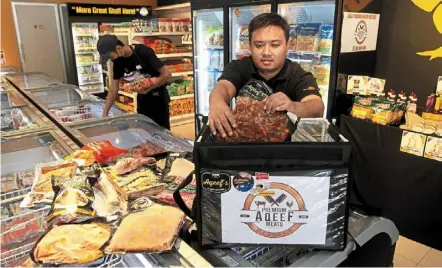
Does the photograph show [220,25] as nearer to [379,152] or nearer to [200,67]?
[200,67]

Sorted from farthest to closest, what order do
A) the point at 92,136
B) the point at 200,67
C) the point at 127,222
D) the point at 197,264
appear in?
1. the point at 200,67
2. the point at 92,136
3. the point at 127,222
4. the point at 197,264

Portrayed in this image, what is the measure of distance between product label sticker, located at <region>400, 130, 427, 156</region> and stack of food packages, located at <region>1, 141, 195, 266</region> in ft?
6.79

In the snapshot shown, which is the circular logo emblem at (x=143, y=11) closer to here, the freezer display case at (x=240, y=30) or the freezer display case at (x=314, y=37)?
the freezer display case at (x=240, y=30)

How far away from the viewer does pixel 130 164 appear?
57.9 inches

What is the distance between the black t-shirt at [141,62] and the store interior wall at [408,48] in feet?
7.99

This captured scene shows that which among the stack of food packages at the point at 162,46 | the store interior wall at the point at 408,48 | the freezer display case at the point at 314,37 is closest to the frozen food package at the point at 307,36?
the freezer display case at the point at 314,37

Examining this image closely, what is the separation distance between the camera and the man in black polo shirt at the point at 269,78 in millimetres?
1072

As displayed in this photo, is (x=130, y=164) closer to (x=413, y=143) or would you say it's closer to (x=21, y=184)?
(x=21, y=184)

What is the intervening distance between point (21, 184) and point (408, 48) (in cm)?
332

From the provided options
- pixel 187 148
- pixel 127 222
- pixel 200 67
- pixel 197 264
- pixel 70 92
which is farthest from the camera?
pixel 200 67

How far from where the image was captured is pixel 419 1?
9.66 feet

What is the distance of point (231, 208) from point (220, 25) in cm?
418

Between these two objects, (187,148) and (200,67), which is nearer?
(187,148)

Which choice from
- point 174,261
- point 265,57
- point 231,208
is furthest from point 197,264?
point 265,57
